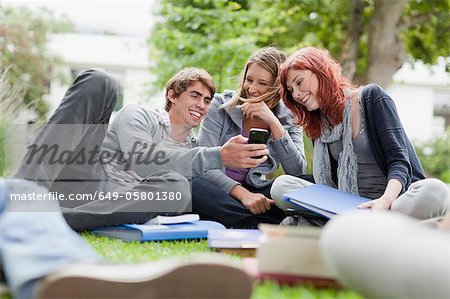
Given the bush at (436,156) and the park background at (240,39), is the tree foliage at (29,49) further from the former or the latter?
the bush at (436,156)

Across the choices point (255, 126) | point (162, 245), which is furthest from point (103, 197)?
point (255, 126)

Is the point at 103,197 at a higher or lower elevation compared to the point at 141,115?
lower

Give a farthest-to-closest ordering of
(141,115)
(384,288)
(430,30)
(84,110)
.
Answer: (430,30)
(141,115)
(84,110)
(384,288)

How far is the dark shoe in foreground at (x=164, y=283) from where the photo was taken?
52.4 inches

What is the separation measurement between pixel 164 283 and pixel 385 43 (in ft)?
27.3

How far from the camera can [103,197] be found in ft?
9.57

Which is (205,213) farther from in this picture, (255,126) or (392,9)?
(392,9)

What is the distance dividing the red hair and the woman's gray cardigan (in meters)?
0.34

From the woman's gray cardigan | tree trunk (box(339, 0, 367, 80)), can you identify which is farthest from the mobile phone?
tree trunk (box(339, 0, 367, 80))

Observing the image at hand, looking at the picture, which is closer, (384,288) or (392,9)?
(384,288)

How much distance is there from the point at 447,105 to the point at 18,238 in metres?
21.0

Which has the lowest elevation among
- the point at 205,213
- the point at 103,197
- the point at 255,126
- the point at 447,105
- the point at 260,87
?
the point at 447,105

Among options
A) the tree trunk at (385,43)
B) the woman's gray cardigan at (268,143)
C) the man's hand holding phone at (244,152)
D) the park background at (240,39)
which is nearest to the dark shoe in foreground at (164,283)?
the man's hand holding phone at (244,152)

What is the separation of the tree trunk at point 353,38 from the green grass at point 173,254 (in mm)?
6857
